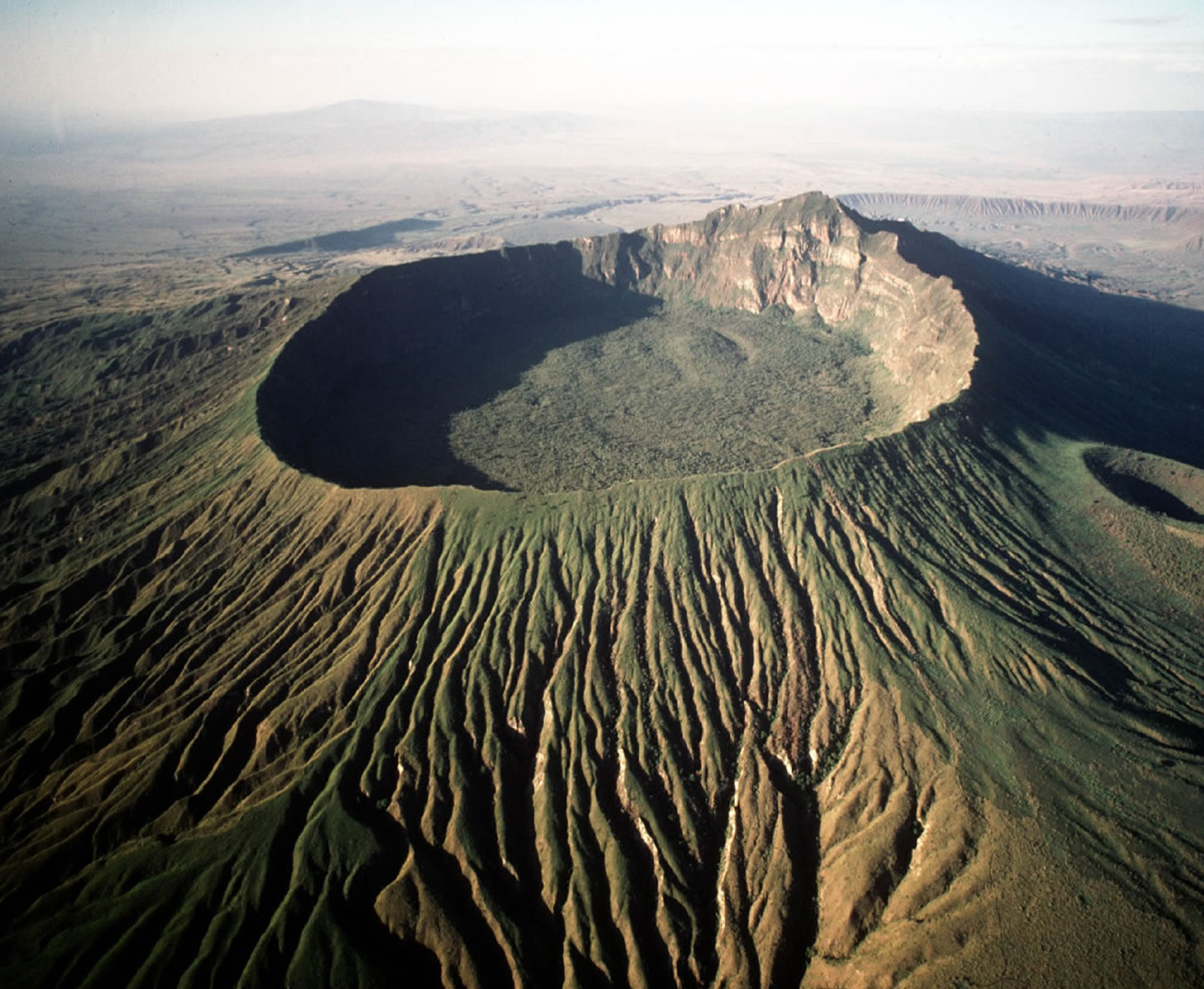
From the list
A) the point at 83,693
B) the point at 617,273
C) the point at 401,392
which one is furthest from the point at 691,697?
the point at 617,273

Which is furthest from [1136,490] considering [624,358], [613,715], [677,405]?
[624,358]

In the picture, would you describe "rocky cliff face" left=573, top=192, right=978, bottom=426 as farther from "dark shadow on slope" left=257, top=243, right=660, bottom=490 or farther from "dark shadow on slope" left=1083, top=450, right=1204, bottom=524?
"dark shadow on slope" left=1083, top=450, right=1204, bottom=524

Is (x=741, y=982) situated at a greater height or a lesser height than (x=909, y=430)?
lesser

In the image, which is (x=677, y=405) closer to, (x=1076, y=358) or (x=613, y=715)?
(x=613, y=715)

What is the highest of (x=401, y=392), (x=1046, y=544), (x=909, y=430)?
(x=909, y=430)

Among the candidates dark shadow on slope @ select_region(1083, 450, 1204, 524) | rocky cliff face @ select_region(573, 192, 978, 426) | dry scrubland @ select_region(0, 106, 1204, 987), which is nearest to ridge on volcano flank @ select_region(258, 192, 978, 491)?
rocky cliff face @ select_region(573, 192, 978, 426)

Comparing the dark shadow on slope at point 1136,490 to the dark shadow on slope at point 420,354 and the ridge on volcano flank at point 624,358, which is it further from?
the dark shadow on slope at point 420,354

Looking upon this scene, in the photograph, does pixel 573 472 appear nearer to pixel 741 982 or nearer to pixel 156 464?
pixel 156 464
